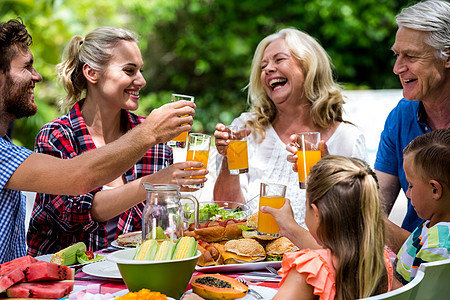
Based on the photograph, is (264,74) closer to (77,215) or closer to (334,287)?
(77,215)

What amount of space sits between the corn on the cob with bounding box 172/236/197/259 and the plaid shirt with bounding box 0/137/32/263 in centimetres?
81

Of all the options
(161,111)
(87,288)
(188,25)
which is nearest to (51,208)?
(161,111)

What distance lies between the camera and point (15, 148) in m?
2.05

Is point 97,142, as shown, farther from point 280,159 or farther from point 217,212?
point 280,159

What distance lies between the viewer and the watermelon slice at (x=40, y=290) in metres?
1.57

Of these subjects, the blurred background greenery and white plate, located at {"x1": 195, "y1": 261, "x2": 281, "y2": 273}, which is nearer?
white plate, located at {"x1": 195, "y1": 261, "x2": 281, "y2": 273}

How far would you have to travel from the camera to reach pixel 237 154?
9.09 ft

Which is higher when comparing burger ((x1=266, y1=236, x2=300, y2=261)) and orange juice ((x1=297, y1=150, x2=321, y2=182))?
orange juice ((x1=297, y1=150, x2=321, y2=182))

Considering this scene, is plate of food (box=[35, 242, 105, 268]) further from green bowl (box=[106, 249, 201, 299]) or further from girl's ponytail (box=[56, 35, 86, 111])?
girl's ponytail (box=[56, 35, 86, 111])

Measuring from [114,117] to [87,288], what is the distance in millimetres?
1549

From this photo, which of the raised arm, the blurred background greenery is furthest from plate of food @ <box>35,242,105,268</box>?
the blurred background greenery

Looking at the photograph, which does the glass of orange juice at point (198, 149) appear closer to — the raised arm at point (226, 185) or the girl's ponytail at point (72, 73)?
the raised arm at point (226, 185)

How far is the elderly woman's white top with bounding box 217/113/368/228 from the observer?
3305 mm

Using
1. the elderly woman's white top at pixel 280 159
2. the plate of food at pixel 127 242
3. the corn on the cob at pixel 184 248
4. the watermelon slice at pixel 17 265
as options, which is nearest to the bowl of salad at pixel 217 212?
the plate of food at pixel 127 242
